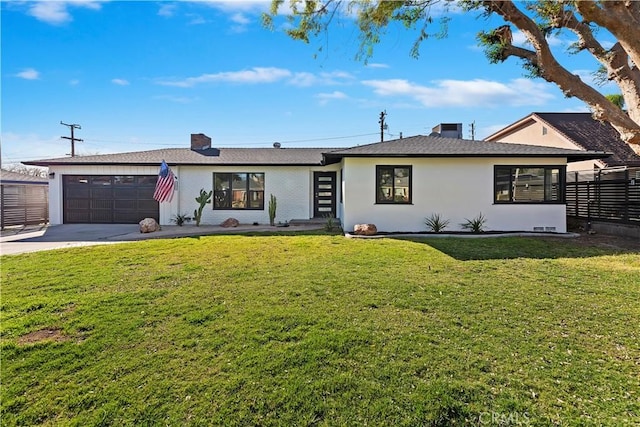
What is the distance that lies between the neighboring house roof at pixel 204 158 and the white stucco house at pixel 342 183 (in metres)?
0.05

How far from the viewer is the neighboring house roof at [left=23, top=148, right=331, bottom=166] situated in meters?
14.9

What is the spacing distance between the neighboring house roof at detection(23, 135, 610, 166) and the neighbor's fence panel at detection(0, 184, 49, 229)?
1.40 metres

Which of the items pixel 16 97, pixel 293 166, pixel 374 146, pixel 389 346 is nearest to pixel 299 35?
pixel 389 346

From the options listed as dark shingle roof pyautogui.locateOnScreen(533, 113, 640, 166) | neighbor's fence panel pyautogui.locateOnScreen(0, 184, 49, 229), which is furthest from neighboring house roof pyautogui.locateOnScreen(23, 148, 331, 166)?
dark shingle roof pyautogui.locateOnScreen(533, 113, 640, 166)

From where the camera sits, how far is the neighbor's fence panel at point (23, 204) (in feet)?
46.6

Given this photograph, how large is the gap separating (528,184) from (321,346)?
436 inches

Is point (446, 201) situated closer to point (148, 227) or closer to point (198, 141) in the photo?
point (148, 227)

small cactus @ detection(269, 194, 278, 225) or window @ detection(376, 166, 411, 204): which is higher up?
window @ detection(376, 166, 411, 204)

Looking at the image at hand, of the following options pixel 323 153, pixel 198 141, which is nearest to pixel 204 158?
pixel 198 141

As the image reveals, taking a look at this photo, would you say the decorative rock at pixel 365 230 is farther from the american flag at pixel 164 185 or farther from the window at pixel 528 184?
the american flag at pixel 164 185

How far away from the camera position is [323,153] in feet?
38.2

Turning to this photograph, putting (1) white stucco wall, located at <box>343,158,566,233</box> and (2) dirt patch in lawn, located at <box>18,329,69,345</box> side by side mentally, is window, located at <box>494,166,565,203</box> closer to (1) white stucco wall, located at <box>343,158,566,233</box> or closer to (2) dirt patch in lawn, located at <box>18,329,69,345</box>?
(1) white stucco wall, located at <box>343,158,566,233</box>

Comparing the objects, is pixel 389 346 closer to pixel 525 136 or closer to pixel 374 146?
pixel 374 146

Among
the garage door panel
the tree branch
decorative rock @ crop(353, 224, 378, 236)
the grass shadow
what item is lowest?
the grass shadow
